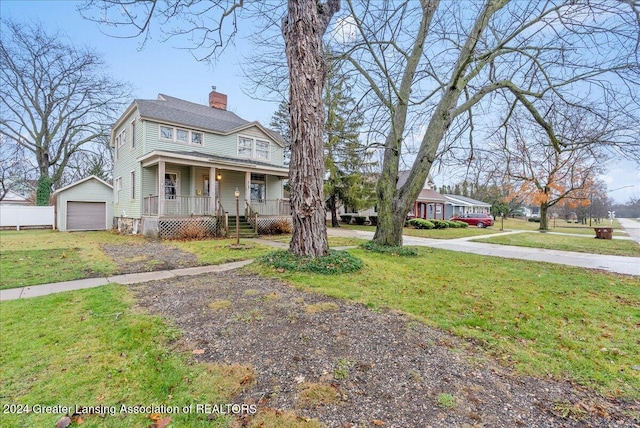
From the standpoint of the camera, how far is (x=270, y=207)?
1603 centimetres

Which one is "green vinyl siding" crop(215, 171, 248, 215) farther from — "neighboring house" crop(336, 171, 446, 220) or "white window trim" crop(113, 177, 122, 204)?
"neighboring house" crop(336, 171, 446, 220)

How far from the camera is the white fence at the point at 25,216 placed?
59.4 ft

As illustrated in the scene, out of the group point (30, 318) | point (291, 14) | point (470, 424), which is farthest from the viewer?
point (291, 14)

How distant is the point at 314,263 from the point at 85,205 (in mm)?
18442

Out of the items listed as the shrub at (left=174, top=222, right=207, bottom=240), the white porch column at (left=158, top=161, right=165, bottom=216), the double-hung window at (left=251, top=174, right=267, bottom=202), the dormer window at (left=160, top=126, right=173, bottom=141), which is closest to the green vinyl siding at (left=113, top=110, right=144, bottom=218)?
the dormer window at (left=160, top=126, right=173, bottom=141)

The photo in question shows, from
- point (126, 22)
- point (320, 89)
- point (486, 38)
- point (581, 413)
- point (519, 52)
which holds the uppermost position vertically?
point (486, 38)

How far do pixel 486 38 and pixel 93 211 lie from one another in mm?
21723

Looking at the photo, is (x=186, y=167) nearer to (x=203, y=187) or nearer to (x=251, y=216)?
(x=203, y=187)

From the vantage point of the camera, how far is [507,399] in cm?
221

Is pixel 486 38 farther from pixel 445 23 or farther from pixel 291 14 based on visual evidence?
pixel 291 14

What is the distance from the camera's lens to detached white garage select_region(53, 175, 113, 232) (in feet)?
55.5

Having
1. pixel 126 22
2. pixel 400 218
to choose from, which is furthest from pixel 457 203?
pixel 126 22

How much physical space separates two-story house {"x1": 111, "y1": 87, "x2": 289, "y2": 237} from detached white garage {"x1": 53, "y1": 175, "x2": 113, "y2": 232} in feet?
3.23

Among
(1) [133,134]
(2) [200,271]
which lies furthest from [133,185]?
(2) [200,271]
